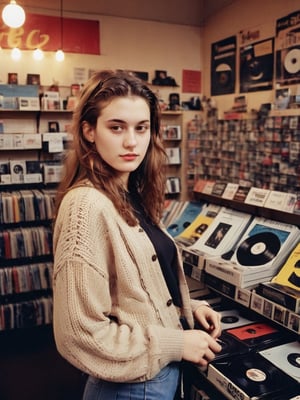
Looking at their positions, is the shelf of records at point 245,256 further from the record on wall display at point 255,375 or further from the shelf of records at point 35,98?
the shelf of records at point 35,98

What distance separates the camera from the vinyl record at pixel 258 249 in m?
1.92

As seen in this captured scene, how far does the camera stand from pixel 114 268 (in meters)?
1.03

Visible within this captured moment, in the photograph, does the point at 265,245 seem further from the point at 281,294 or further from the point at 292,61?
the point at 292,61

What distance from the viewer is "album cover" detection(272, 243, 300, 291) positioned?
1734 millimetres

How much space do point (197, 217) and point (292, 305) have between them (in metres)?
1.12

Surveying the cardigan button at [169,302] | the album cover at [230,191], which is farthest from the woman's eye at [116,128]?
the album cover at [230,191]

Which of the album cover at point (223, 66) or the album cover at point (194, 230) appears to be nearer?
the album cover at point (194, 230)

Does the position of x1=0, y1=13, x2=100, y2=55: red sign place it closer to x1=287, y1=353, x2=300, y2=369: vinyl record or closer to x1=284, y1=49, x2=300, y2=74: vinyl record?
x1=284, y1=49, x2=300, y2=74: vinyl record

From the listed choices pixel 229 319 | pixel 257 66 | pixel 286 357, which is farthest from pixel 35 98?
pixel 286 357

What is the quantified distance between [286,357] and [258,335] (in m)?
0.18

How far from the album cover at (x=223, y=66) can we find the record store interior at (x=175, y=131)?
2 centimetres

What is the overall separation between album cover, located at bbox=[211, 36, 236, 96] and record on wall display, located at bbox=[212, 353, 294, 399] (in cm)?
228

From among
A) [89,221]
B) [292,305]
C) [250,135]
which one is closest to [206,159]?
[250,135]

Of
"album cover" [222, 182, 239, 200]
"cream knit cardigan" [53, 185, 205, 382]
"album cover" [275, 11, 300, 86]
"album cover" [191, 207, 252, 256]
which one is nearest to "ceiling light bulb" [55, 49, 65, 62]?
"album cover" [275, 11, 300, 86]
